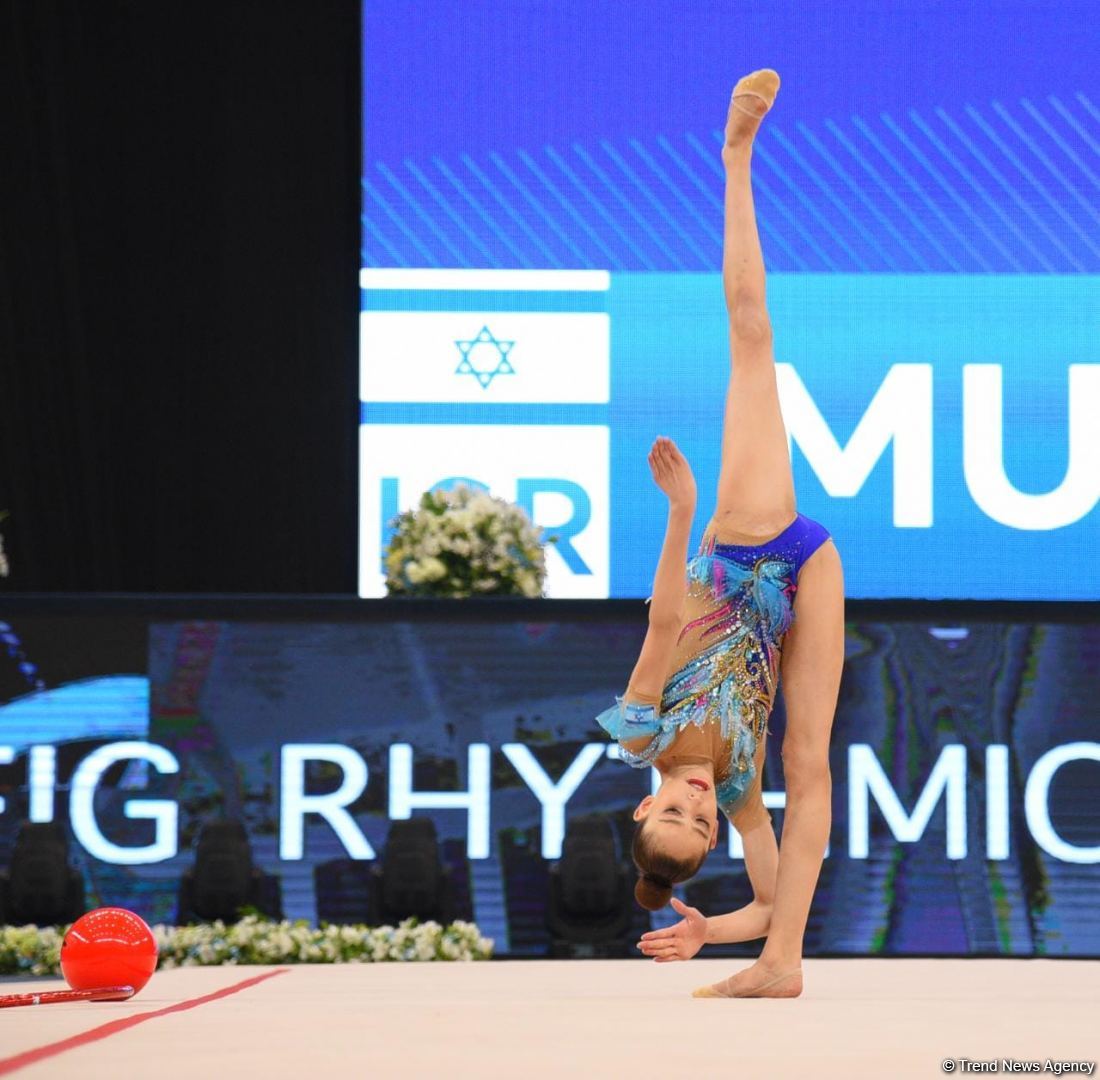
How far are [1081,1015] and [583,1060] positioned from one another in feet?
3.58

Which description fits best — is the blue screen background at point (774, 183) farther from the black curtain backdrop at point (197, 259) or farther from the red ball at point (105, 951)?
the red ball at point (105, 951)

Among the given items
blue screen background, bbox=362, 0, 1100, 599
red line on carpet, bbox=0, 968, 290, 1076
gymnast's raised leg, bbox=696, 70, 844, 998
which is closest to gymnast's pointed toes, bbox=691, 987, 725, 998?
gymnast's raised leg, bbox=696, 70, 844, 998

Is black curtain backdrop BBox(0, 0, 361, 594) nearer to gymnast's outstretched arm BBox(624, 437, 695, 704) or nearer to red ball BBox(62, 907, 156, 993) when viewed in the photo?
red ball BBox(62, 907, 156, 993)

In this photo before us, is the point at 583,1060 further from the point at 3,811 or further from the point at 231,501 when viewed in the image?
the point at 231,501

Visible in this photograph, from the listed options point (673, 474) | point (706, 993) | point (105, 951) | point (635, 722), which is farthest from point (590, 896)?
point (673, 474)

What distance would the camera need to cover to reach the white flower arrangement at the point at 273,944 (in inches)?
168

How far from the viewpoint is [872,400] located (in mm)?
6180

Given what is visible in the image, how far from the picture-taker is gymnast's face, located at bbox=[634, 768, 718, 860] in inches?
118

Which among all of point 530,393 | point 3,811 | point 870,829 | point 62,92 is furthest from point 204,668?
point 62,92

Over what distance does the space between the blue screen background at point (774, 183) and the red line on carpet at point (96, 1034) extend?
3253mm

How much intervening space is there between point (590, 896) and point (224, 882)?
897 mm

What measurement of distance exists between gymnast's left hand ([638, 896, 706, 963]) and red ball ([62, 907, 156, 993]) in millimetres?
937

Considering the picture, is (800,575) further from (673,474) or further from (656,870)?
(656,870)

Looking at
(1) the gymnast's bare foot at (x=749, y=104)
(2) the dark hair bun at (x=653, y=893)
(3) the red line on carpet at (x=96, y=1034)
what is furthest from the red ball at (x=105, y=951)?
(1) the gymnast's bare foot at (x=749, y=104)
